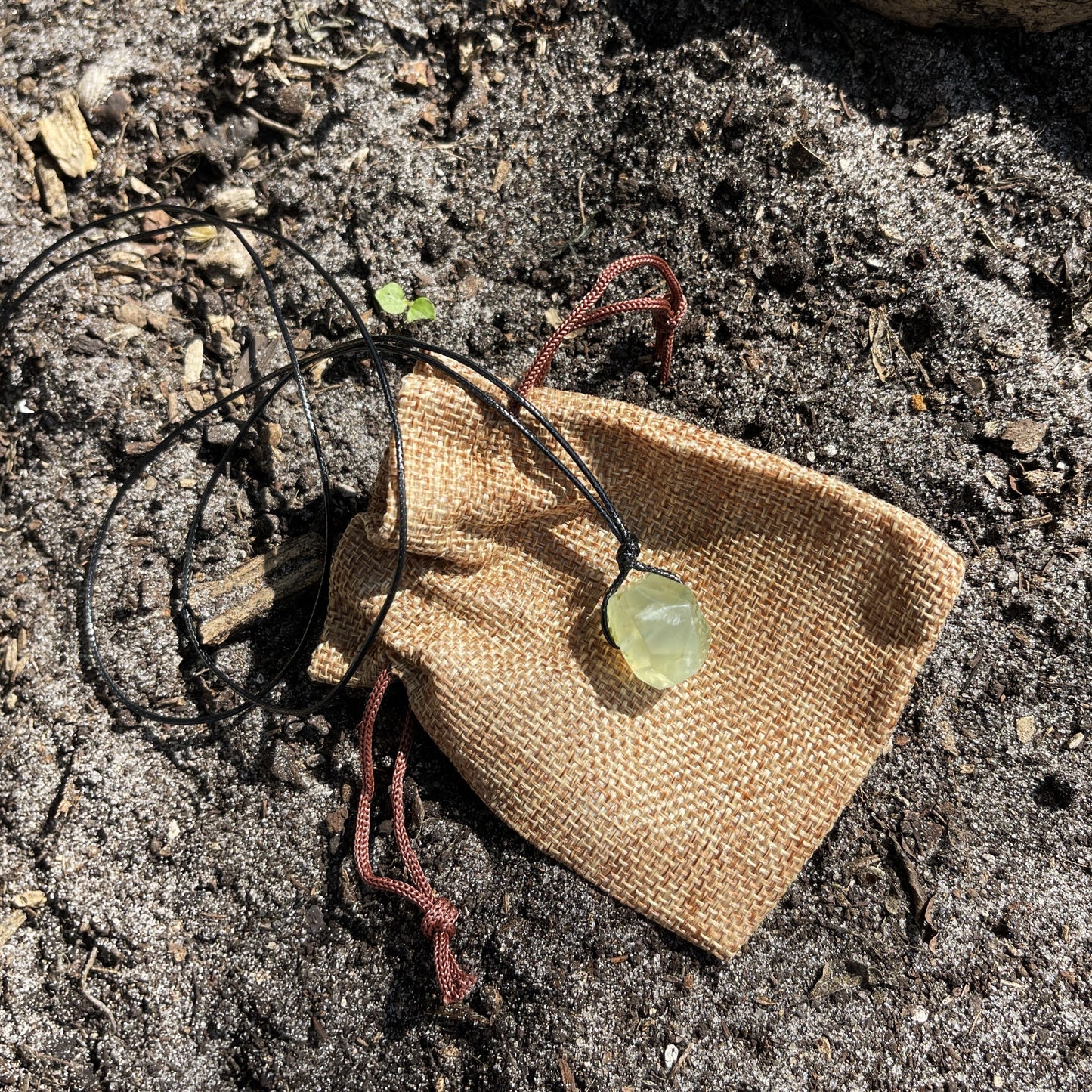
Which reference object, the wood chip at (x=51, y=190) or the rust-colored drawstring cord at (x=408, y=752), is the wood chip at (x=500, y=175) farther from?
the wood chip at (x=51, y=190)

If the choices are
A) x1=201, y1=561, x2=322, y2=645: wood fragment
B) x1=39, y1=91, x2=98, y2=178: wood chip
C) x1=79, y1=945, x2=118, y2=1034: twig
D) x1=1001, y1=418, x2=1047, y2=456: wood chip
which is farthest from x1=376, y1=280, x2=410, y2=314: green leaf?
x1=79, y1=945, x2=118, y2=1034: twig

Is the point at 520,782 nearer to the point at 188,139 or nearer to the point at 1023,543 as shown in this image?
the point at 1023,543

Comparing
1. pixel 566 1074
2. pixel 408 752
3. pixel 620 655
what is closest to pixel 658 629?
pixel 620 655

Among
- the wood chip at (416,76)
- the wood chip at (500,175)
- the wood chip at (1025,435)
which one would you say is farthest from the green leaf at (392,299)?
the wood chip at (1025,435)

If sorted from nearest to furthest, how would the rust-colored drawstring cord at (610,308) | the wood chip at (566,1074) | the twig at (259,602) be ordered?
the wood chip at (566,1074)
the rust-colored drawstring cord at (610,308)
the twig at (259,602)

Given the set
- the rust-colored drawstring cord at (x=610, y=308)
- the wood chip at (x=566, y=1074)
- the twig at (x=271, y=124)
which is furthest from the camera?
the twig at (x=271, y=124)

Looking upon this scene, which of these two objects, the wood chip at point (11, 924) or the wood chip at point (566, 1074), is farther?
the wood chip at point (11, 924)

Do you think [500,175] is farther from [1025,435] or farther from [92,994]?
[92,994]
